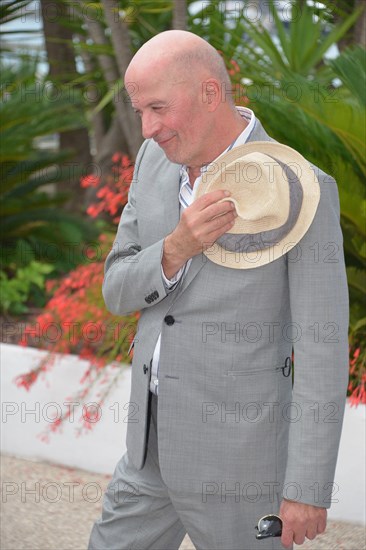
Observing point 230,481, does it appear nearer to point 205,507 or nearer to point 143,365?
point 205,507

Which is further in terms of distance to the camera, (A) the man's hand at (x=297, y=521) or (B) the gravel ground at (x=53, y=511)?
(B) the gravel ground at (x=53, y=511)

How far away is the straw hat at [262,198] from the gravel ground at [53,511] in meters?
2.38

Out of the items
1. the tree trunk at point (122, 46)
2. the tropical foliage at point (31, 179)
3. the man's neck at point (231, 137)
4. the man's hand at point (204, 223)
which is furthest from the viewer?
the tropical foliage at point (31, 179)

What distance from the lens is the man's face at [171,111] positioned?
7.91 ft

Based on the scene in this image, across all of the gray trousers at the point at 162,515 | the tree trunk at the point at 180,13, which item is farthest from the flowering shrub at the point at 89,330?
the gray trousers at the point at 162,515

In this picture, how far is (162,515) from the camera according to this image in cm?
274

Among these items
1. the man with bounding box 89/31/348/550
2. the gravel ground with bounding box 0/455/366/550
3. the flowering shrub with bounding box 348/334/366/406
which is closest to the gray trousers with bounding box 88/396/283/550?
the man with bounding box 89/31/348/550

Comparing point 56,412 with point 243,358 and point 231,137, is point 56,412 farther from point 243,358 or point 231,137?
point 231,137

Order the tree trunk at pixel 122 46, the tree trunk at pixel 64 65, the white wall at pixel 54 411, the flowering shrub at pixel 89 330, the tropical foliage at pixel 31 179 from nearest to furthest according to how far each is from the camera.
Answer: the white wall at pixel 54 411
the flowering shrub at pixel 89 330
the tree trunk at pixel 122 46
the tropical foliage at pixel 31 179
the tree trunk at pixel 64 65

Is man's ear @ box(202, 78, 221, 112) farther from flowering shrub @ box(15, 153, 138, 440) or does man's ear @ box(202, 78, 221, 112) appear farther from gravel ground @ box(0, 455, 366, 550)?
flowering shrub @ box(15, 153, 138, 440)

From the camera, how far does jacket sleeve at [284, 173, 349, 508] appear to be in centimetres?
240

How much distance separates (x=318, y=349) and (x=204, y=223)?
0.42 m

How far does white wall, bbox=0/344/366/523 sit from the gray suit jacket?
274cm

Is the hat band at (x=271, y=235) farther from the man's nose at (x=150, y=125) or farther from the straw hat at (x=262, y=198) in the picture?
the man's nose at (x=150, y=125)
